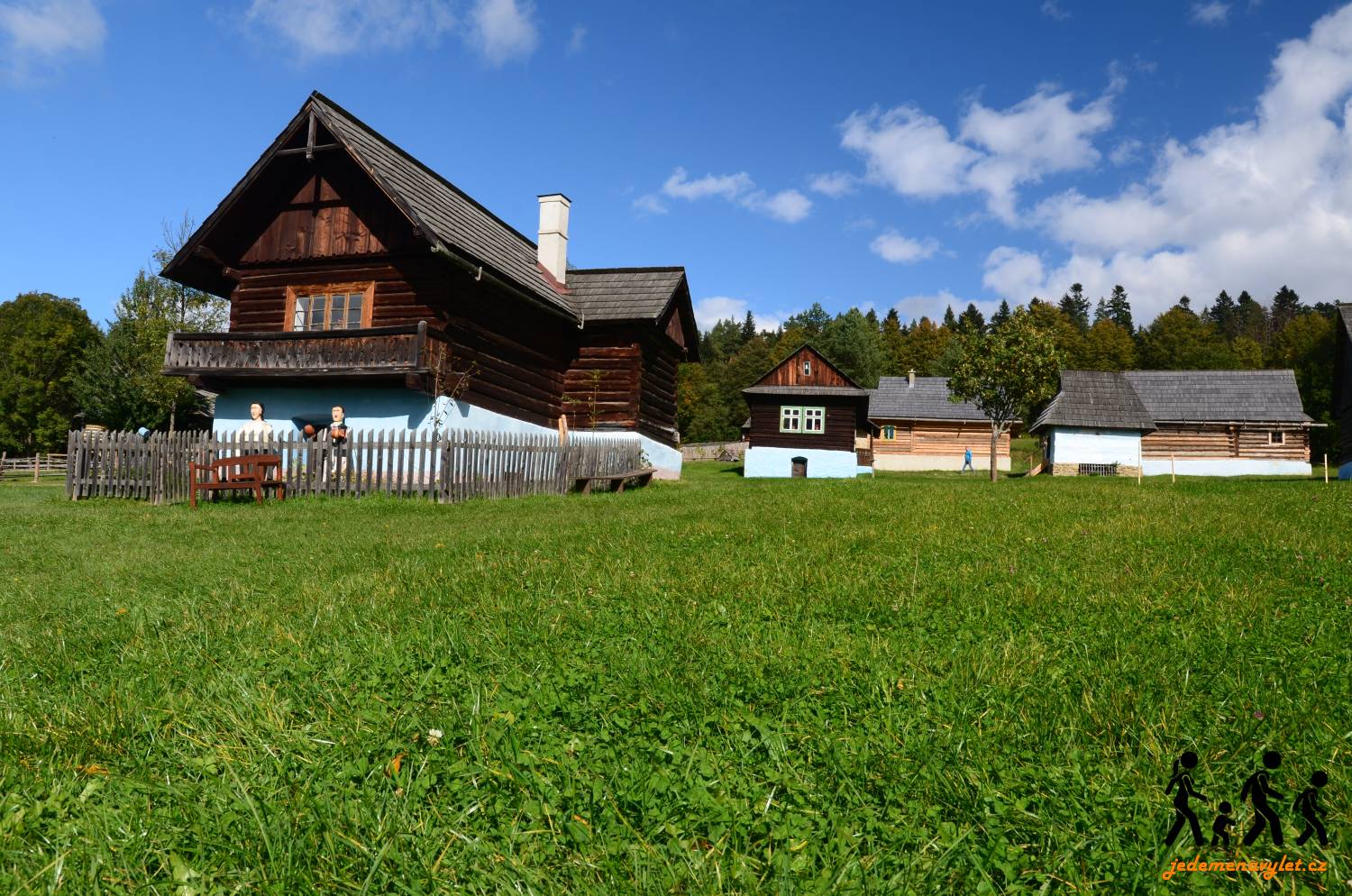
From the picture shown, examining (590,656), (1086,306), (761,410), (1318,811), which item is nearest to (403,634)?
(590,656)

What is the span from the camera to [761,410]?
3934 cm

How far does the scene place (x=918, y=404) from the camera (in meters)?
48.5

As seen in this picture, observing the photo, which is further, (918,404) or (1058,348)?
(1058,348)

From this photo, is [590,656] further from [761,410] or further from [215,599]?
[761,410]

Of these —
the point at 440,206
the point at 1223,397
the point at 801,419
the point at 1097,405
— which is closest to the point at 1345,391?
the point at 1097,405

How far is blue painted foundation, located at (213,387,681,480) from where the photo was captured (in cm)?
1812

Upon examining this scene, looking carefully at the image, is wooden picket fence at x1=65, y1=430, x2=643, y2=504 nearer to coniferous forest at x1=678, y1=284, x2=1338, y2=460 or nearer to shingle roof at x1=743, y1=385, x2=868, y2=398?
shingle roof at x1=743, y1=385, x2=868, y2=398

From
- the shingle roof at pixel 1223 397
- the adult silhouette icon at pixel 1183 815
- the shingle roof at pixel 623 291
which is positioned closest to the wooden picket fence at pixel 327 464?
the shingle roof at pixel 623 291

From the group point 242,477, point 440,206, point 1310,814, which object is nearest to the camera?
point 1310,814

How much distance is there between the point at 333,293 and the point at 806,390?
24263 mm

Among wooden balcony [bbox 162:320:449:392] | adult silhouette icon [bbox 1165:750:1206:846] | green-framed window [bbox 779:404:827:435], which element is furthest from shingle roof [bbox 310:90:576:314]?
green-framed window [bbox 779:404:827:435]

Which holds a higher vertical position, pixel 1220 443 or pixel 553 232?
pixel 553 232

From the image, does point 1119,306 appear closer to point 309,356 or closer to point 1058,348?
point 1058,348

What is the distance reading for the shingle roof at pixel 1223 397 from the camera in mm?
42156
